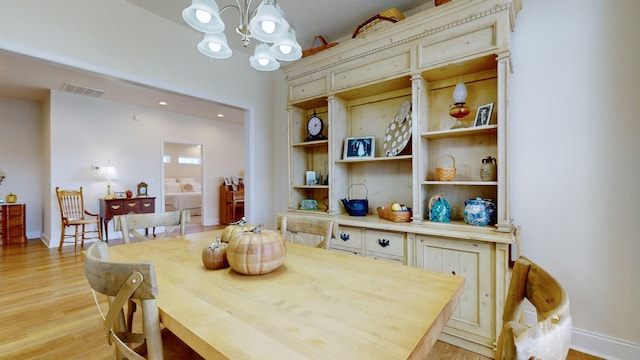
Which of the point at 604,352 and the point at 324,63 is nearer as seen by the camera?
the point at 604,352

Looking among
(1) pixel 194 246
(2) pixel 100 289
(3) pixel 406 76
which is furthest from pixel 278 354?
(3) pixel 406 76

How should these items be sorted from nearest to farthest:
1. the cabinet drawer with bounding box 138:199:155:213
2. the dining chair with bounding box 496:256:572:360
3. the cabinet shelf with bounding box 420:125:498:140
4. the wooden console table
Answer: the dining chair with bounding box 496:256:572:360, the cabinet shelf with bounding box 420:125:498:140, the wooden console table, the cabinet drawer with bounding box 138:199:155:213

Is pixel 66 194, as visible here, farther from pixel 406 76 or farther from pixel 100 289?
pixel 406 76

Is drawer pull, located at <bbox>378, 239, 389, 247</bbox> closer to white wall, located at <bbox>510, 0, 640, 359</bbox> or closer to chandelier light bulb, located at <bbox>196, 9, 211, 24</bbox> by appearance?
white wall, located at <bbox>510, 0, 640, 359</bbox>

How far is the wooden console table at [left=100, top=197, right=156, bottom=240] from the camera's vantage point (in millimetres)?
5012

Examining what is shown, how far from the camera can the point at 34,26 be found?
80.4 inches

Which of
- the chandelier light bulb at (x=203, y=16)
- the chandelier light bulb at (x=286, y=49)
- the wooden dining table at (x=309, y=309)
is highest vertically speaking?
the chandelier light bulb at (x=203, y=16)

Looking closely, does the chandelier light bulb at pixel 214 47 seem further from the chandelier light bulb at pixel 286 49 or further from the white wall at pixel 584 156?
the white wall at pixel 584 156

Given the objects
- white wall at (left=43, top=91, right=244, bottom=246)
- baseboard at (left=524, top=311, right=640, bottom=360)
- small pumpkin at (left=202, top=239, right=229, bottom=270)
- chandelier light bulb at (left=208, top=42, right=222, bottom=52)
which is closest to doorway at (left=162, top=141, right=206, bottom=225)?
white wall at (left=43, top=91, right=244, bottom=246)

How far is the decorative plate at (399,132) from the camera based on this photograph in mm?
2388

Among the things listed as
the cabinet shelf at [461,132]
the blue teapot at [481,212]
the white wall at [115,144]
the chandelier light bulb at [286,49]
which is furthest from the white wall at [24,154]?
the blue teapot at [481,212]

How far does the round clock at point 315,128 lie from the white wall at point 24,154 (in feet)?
19.5

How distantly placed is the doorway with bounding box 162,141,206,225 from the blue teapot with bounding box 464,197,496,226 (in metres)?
8.56

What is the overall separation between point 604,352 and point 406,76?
7.52 feet
